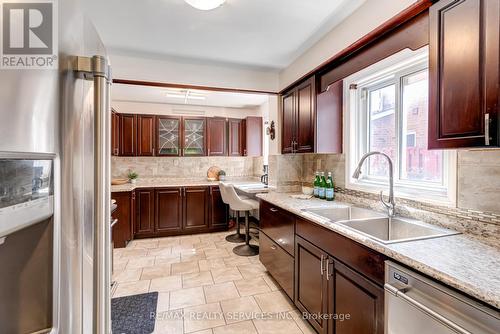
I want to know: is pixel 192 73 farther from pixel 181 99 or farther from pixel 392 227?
pixel 392 227

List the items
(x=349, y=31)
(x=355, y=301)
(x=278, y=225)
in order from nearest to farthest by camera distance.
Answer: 1. (x=355, y=301)
2. (x=349, y=31)
3. (x=278, y=225)

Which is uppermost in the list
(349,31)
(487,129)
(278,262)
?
(349,31)

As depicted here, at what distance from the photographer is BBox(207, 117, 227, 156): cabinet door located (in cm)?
466

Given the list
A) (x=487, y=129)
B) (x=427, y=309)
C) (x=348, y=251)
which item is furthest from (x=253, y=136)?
(x=427, y=309)

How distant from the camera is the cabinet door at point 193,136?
456cm

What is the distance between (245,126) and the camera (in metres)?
4.80

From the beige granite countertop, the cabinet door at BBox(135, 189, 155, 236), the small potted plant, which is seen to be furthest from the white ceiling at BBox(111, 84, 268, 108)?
the cabinet door at BBox(135, 189, 155, 236)

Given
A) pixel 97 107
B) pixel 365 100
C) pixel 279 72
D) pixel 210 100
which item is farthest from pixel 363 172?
pixel 210 100

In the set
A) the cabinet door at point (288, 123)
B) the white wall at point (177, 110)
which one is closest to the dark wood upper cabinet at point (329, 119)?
the cabinet door at point (288, 123)

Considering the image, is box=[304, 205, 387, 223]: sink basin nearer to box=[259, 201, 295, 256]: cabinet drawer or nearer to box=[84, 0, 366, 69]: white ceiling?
box=[259, 201, 295, 256]: cabinet drawer

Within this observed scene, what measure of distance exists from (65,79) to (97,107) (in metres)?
0.10

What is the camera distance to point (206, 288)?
243 cm

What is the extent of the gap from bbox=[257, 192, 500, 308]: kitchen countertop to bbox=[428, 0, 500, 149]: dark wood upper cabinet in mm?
486

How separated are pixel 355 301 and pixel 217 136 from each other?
3846 mm
